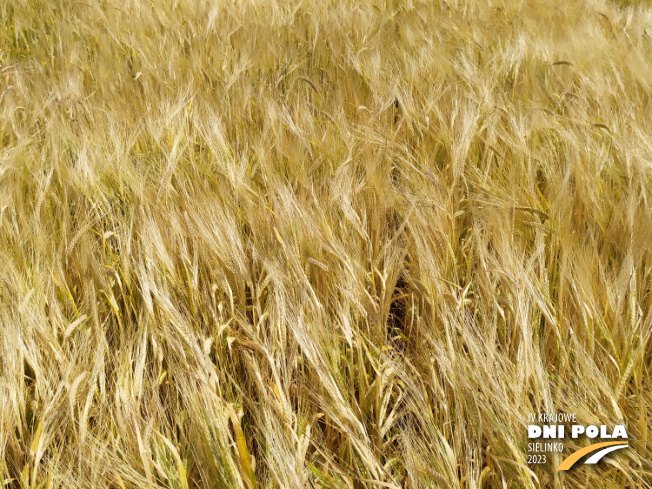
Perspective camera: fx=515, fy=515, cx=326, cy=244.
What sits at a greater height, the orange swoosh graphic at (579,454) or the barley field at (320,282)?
the barley field at (320,282)

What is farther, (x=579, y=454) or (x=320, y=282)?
(x=320, y=282)

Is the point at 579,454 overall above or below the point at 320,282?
below

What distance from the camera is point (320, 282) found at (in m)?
0.83

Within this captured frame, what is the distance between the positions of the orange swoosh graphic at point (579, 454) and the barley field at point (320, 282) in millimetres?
15

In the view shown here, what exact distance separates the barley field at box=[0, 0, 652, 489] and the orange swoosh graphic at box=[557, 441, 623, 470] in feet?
0.05

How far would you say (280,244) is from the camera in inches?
34.7

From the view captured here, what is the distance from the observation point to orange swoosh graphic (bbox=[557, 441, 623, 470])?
1.93 feet

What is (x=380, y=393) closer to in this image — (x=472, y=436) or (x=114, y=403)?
(x=472, y=436)

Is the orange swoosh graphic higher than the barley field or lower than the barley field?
lower

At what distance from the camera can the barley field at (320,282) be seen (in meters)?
0.62

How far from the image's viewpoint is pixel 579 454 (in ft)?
1.96

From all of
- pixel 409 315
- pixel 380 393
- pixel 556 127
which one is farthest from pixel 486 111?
pixel 380 393

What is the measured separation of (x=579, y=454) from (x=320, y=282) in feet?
1.40

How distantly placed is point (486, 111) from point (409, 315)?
2.39 ft
